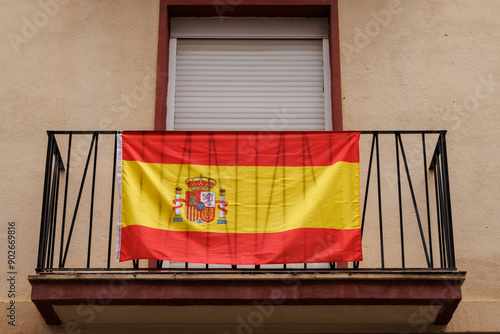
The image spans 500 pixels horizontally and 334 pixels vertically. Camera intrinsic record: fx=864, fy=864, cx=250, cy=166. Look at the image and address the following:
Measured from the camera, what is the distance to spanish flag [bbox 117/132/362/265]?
26.5ft

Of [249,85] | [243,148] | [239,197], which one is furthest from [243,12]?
[239,197]

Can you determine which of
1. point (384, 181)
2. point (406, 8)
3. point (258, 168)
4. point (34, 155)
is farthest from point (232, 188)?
point (406, 8)

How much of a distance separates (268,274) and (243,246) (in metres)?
0.41

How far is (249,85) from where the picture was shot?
998 centimetres

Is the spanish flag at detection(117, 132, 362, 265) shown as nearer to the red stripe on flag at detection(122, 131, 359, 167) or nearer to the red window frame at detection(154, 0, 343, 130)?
the red stripe on flag at detection(122, 131, 359, 167)

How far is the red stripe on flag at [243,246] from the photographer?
8.05 metres

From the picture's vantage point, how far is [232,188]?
8289 millimetres

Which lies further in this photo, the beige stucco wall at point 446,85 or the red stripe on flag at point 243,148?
the beige stucco wall at point 446,85

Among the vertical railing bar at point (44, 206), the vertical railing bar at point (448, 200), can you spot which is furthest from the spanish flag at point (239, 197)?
the vertical railing bar at point (448, 200)

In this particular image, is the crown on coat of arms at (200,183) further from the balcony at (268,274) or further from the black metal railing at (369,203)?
the black metal railing at (369,203)

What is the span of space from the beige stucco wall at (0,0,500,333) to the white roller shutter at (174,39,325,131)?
1.32ft

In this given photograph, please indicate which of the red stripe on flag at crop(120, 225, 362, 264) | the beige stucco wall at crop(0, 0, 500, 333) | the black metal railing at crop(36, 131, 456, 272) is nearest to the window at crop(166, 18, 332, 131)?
the beige stucco wall at crop(0, 0, 500, 333)

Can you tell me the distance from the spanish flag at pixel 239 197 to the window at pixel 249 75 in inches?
54.8

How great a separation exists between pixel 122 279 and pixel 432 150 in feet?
12.2
